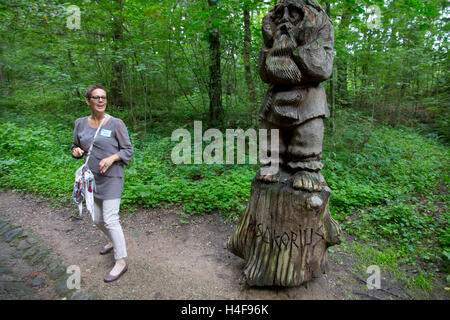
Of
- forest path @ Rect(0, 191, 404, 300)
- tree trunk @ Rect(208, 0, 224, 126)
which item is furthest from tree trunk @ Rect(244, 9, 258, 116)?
forest path @ Rect(0, 191, 404, 300)

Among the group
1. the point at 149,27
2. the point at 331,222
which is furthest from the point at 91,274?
the point at 149,27

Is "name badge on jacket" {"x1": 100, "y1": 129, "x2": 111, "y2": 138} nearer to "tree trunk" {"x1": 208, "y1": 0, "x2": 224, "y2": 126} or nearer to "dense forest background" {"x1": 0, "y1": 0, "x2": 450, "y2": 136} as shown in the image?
"dense forest background" {"x1": 0, "y1": 0, "x2": 450, "y2": 136}

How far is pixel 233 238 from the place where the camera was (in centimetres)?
284

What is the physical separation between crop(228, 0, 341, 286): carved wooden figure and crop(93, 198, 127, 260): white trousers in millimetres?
1370

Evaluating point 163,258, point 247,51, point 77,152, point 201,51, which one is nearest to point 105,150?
point 77,152

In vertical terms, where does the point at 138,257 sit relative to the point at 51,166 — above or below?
below

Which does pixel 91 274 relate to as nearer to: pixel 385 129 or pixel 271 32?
pixel 271 32

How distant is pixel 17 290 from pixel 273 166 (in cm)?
293

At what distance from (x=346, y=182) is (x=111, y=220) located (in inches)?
163

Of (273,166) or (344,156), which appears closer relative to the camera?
(273,166)

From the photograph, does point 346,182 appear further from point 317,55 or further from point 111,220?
point 111,220

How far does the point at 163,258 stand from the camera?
318 cm

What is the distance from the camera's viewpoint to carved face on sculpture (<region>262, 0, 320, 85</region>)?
2221 mm

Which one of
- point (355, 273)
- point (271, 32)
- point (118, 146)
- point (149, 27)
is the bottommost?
point (355, 273)
